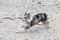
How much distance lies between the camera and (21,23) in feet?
26.3

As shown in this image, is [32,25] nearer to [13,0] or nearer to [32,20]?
[32,20]

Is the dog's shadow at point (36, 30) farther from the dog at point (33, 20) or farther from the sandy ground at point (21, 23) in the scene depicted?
the dog at point (33, 20)

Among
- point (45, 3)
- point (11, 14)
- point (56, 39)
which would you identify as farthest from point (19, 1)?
point (56, 39)

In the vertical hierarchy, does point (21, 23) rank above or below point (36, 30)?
above

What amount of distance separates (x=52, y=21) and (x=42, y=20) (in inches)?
32.5

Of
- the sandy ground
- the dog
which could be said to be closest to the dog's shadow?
the sandy ground

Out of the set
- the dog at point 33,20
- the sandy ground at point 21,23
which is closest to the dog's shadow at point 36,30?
the sandy ground at point 21,23

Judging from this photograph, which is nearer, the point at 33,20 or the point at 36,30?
the point at 33,20

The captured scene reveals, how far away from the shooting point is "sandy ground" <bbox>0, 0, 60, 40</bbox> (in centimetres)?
743

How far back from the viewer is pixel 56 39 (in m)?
7.17

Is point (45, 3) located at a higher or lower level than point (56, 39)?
higher

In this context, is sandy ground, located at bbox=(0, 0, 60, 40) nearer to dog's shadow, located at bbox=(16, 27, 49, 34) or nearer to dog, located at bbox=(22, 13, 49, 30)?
dog's shadow, located at bbox=(16, 27, 49, 34)

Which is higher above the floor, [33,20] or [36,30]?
[33,20]

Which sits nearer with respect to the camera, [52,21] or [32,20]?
[32,20]
